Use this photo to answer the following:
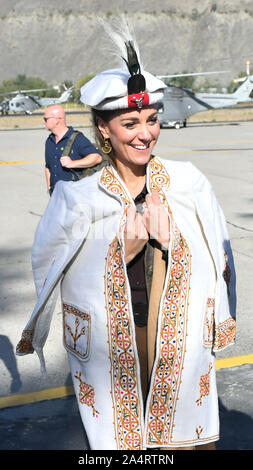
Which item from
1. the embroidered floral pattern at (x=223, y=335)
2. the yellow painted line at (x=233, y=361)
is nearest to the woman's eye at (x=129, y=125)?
the embroidered floral pattern at (x=223, y=335)

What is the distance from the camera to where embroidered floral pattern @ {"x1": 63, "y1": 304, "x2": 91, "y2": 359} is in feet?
8.39

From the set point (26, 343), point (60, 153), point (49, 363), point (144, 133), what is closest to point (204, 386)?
point (26, 343)

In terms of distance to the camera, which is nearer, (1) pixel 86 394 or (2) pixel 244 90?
(1) pixel 86 394

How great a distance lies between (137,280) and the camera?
262cm

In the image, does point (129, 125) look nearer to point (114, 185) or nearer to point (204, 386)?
point (114, 185)

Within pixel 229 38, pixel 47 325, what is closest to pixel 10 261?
pixel 47 325

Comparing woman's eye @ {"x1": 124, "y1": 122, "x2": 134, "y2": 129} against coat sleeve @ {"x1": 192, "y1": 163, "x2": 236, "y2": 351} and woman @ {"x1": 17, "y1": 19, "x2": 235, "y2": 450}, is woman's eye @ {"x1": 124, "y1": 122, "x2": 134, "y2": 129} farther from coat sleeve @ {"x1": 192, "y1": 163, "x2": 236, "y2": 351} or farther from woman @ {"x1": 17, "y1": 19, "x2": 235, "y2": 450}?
coat sleeve @ {"x1": 192, "y1": 163, "x2": 236, "y2": 351}

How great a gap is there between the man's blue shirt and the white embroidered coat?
374 cm

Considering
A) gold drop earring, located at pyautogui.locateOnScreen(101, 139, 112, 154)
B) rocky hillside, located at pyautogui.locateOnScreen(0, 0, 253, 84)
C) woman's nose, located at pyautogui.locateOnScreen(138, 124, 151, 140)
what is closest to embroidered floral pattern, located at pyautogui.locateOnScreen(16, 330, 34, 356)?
gold drop earring, located at pyautogui.locateOnScreen(101, 139, 112, 154)

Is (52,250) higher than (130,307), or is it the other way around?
(52,250)

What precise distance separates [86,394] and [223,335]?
1.91 feet

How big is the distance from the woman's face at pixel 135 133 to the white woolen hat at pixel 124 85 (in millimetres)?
41

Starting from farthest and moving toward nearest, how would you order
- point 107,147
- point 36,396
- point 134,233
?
point 36,396 < point 107,147 < point 134,233
